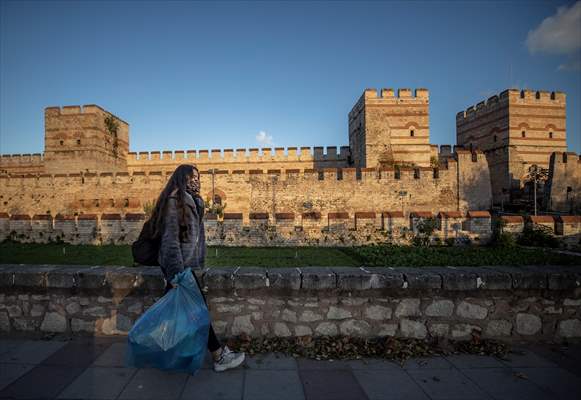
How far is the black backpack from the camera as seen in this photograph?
2.59 m

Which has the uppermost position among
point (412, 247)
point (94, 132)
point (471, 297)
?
point (94, 132)

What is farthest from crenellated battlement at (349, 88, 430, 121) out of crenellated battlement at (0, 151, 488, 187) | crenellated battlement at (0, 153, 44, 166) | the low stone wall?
crenellated battlement at (0, 153, 44, 166)

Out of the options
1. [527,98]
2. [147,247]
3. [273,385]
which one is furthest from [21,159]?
[527,98]

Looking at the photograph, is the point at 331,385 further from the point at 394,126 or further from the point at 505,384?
the point at 394,126

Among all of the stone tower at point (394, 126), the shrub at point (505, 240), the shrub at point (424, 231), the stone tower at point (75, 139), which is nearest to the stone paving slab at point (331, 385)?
the shrub at point (424, 231)

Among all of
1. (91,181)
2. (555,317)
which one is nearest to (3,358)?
(555,317)

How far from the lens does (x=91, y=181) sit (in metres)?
16.9

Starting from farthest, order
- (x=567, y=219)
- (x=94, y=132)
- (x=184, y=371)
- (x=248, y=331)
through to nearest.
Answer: (x=94, y=132) → (x=567, y=219) → (x=248, y=331) → (x=184, y=371)

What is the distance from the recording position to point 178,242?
247 centimetres

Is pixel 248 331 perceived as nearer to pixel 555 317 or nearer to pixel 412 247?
pixel 555 317

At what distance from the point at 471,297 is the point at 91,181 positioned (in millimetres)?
19689

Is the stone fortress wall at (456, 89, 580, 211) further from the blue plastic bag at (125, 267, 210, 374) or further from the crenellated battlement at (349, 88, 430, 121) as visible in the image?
the blue plastic bag at (125, 267, 210, 374)

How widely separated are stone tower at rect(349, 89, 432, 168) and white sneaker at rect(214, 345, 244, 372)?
19.3 m

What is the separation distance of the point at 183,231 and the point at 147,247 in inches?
14.3
